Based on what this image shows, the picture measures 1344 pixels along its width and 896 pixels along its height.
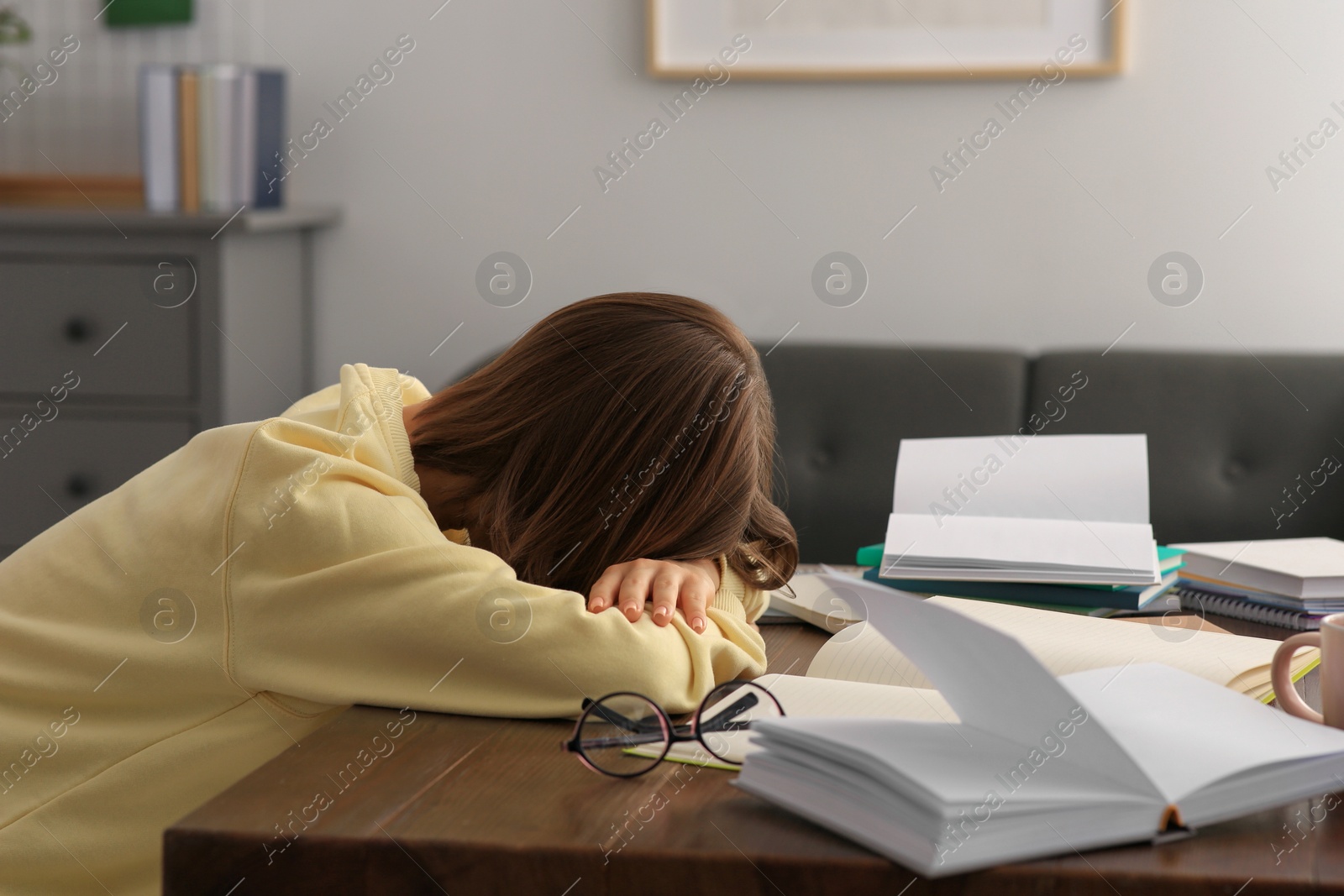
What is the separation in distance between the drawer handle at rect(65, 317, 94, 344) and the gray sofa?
1.18m

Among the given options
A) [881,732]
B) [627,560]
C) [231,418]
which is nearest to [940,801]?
[881,732]

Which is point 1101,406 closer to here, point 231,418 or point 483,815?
point 231,418

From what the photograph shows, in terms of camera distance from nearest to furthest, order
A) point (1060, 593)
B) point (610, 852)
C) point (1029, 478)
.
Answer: point (610, 852), point (1060, 593), point (1029, 478)

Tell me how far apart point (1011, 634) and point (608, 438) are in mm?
328

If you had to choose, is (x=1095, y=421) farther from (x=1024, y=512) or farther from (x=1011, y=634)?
(x=1011, y=634)

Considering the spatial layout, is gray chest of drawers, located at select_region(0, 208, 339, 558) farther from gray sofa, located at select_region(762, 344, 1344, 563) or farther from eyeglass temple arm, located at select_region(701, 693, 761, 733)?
eyeglass temple arm, located at select_region(701, 693, 761, 733)

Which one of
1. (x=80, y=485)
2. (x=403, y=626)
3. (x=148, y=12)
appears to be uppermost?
(x=148, y=12)

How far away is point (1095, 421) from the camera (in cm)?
198

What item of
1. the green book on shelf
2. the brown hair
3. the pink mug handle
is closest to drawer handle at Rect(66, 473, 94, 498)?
the green book on shelf

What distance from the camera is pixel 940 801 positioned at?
0.54m

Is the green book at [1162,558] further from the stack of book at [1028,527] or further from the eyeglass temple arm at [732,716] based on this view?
the eyeglass temple arm at [732,716]

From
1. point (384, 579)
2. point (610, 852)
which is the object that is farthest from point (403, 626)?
point (610, 852)

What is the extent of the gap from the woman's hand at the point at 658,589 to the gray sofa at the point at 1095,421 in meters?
1.08

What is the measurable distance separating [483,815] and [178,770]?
350 mm
